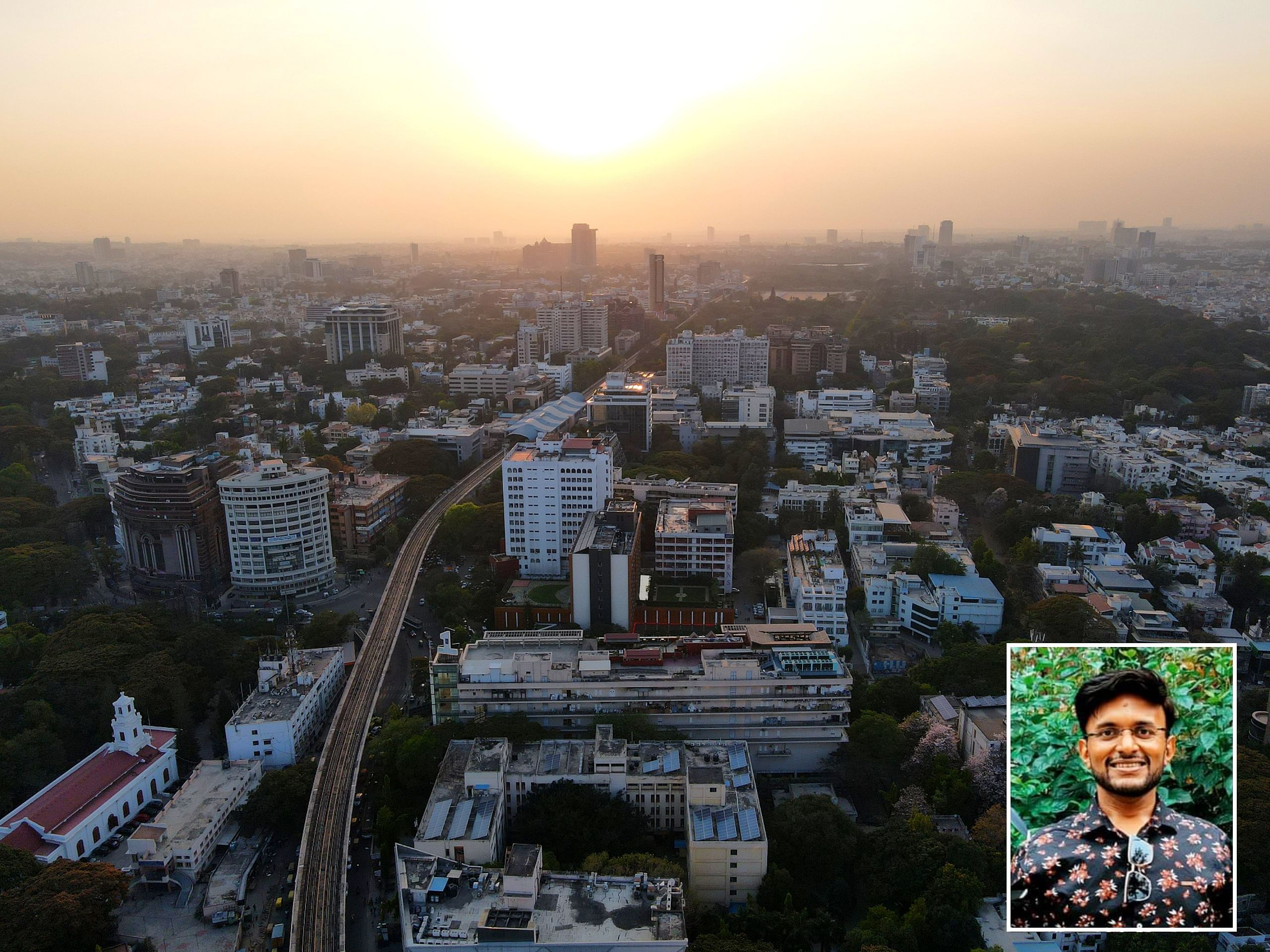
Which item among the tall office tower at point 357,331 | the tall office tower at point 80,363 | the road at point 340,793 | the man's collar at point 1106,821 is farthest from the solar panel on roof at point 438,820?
the tall office tower at point 357,331

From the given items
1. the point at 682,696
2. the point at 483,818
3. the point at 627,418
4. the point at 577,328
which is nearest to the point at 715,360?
the point at 627,418

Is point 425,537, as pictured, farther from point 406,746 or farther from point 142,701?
point 406,746

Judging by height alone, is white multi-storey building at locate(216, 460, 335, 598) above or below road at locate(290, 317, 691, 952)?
above

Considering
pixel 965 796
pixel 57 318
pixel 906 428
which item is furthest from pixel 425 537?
pixel 57 318

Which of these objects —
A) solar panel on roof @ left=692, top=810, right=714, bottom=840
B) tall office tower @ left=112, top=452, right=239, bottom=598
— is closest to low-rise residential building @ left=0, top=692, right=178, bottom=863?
tall office tower @ left=112, top=452, right=239, bottom=598

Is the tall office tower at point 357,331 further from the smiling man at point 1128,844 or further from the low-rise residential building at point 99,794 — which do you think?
the smiling man at point 1128,844

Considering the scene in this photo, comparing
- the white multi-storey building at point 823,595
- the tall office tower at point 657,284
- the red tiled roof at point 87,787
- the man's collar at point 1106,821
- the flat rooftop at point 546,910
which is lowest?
the red tiled roof at point 87,787

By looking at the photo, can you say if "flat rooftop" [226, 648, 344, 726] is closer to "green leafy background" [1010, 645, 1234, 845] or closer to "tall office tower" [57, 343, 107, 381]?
"green leafy background" [1010, 645, 1234, 845]
